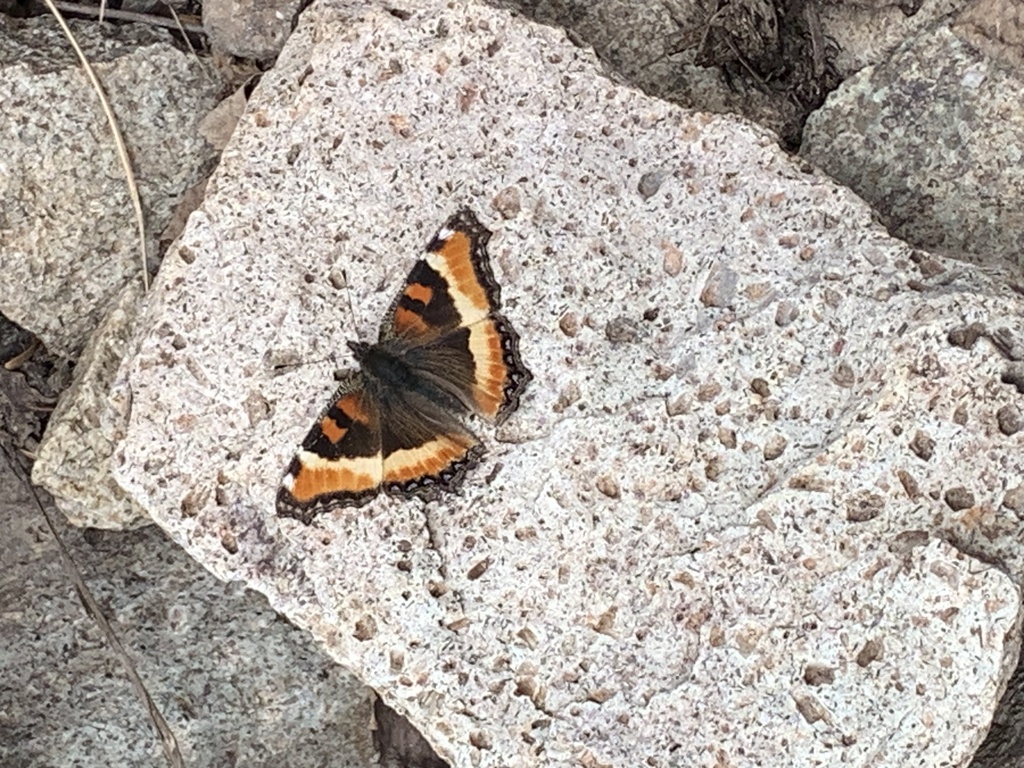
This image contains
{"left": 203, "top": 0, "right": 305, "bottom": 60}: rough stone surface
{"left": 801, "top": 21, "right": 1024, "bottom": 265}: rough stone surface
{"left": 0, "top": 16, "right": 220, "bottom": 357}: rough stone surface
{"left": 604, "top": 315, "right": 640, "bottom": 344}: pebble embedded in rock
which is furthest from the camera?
{"left": 203, "top": 0, "right": 305, "bottom": 60}: rough stone surface

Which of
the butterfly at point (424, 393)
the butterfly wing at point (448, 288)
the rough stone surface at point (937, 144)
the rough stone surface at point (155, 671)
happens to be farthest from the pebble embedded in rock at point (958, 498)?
the rough stone surface at point (155, 671)

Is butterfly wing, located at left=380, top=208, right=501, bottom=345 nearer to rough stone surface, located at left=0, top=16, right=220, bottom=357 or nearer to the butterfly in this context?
the butterfly

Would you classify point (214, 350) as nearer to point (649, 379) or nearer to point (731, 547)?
point (649, 379)

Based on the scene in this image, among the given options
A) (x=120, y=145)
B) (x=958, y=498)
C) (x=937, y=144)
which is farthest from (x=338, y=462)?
(x=937, y=144)

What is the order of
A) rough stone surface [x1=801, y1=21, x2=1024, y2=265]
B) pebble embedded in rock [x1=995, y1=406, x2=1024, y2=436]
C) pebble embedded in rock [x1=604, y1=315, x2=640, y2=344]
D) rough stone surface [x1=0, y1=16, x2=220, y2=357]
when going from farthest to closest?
rough stone surface [x1=0, y1=16, x2=220, y2=357], rough stone surface [x1=801, y1=21, x2=1024, y2=265], pebble embedded in rock [x1=604, y1=315, x2=640, y2=344], pebble embedded in rock [x1=995, y1=406, x2=1024, y2=436]

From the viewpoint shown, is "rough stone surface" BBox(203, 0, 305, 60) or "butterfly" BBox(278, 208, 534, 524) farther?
"rough stone surface" BBox(203, 0, 305, 60)

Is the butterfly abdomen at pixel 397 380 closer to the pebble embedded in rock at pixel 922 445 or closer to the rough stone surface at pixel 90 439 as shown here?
the rough stone surface at pixel 90 439

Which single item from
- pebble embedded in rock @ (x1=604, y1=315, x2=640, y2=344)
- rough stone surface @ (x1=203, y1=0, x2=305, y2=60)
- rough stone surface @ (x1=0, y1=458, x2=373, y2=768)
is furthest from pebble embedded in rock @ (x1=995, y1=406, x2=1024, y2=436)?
rough stone surface @ (x1=203, y1=0, x2=305, y2=60)
